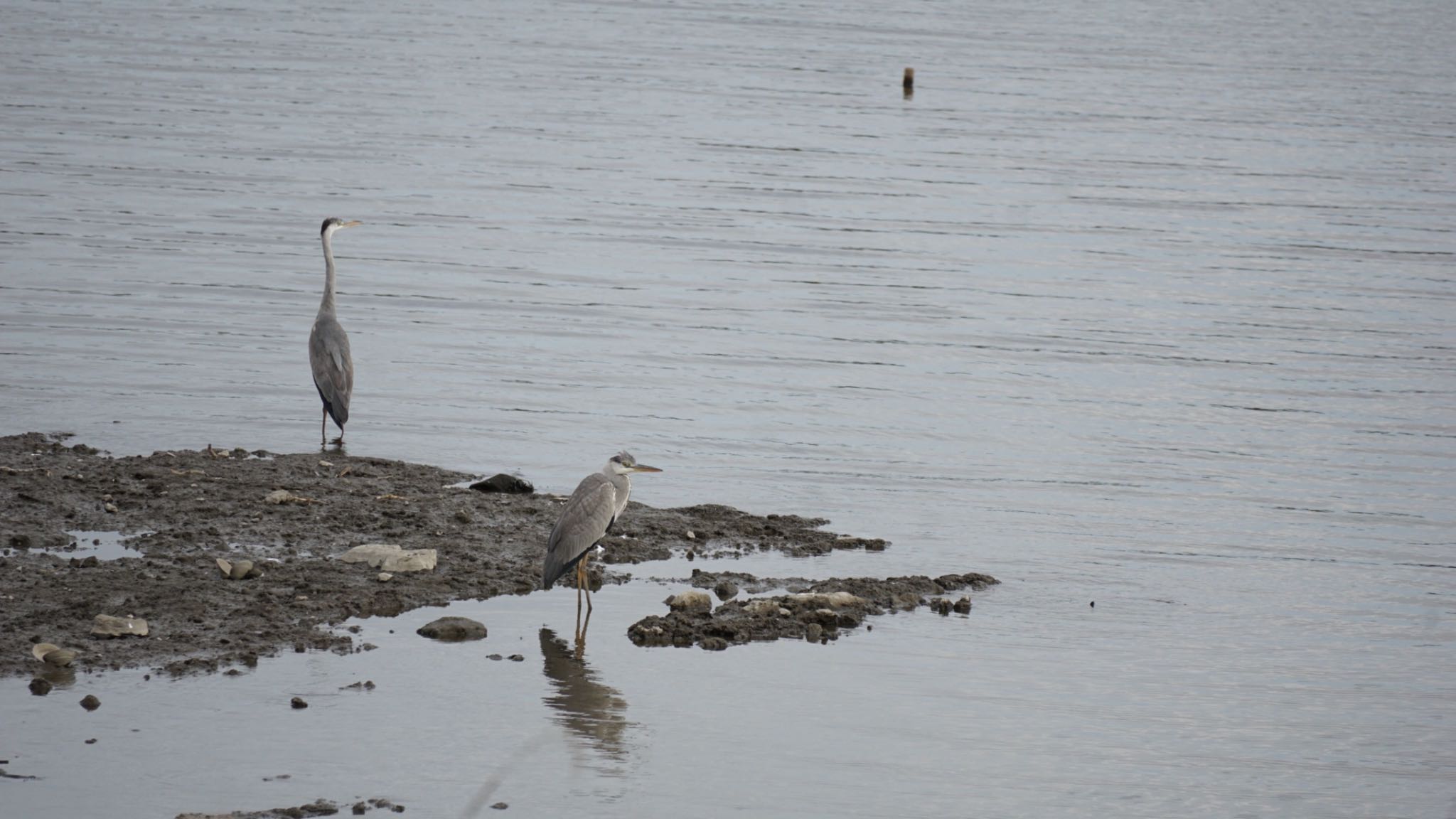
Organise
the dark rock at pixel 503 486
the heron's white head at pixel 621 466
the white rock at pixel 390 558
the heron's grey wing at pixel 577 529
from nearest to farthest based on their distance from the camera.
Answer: the heron's grey wing at pixel 577 529 → the white rock at pixel 390 558 → the heron's white head at pixel 621 466 → the dark rock at pixel 503 486

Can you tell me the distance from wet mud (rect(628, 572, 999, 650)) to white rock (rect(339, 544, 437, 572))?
1.64m

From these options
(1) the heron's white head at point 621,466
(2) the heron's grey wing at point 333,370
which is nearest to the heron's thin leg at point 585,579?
(1) the heron's white head at point 621,466

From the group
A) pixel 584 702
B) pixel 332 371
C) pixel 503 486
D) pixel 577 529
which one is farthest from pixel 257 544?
Result: pixel 332 371

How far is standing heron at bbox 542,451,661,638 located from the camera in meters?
11.4

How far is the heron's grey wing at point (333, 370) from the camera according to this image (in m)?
15.9

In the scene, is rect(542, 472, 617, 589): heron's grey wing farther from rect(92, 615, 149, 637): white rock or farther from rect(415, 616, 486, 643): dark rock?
rect(92, 615, 149, 637): white rock

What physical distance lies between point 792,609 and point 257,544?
149 inches

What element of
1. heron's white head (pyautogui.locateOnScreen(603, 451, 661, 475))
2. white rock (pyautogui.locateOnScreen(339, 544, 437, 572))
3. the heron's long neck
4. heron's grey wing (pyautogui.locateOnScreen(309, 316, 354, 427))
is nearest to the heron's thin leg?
heron's white head (pyautogui.locateOnScreen(603, 451, 661, 475))

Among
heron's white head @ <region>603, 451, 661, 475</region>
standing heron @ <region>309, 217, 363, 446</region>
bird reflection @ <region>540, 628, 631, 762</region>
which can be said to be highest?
standing heron @ <region>309, 217, 363, 446</region>

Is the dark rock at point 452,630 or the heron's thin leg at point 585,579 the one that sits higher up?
the heron's thin leg at point 585,579

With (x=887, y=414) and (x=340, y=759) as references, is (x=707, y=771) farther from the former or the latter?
(x=887, y=414)

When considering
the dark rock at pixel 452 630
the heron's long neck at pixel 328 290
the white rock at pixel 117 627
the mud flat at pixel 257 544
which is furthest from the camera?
the heron's long neck at pixel 328 290

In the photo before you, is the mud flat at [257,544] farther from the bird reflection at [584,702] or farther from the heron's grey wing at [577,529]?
the bird reflection at [584,702]

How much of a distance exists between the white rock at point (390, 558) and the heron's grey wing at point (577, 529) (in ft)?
3.06
